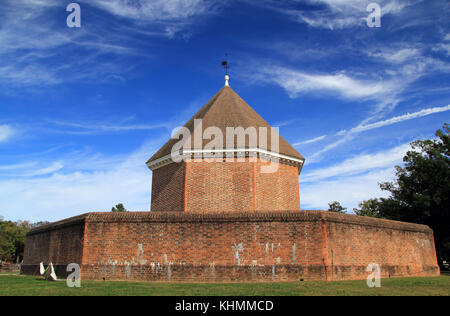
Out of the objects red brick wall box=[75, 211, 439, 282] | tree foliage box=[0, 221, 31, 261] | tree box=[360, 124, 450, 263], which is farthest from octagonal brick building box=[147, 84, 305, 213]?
tree foliage box=[0, 221, 31, 261]

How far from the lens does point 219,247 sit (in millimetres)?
12023

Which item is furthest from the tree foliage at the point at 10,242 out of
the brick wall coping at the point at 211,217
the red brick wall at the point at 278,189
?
the red brick wall at the point at 278,189

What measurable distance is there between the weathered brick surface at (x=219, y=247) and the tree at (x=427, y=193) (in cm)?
1785

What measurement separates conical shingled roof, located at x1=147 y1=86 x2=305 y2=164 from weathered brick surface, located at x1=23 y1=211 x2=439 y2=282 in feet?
20.3

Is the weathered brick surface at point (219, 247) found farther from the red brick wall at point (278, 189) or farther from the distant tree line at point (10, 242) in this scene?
the distant tree line at point (10, 242)

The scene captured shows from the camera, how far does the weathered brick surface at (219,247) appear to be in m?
11.8

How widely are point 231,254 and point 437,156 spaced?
25.2 m

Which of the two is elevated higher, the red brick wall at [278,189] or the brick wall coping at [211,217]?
the red brick wall at [278,189]

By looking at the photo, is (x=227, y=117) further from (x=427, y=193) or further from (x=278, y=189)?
(x=427, y=193)

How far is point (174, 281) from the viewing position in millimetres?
11781

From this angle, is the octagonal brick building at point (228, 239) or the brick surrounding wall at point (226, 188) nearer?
the octagonal brick building at point (228, 239)

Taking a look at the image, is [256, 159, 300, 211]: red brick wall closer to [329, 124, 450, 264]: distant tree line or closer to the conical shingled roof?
the conical shingled roof
